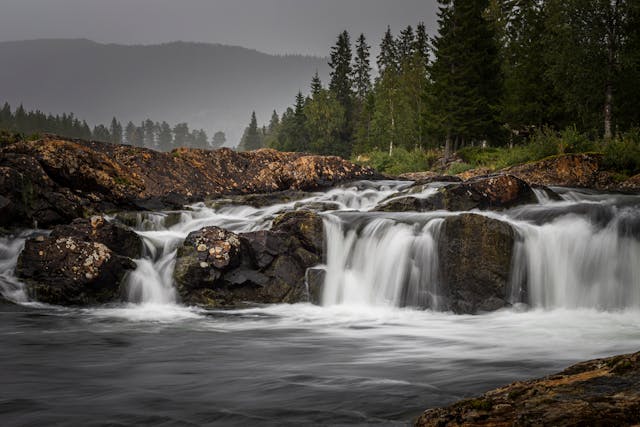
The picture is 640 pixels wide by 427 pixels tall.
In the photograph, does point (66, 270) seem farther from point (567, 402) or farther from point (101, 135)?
point (101, 135)

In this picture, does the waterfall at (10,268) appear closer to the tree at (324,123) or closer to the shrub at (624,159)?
the shrub at (624,159)

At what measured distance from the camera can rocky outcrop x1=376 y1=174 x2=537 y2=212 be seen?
42.3 ft

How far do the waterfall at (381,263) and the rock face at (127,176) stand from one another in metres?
7.43

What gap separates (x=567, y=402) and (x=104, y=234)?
10295 millimetres

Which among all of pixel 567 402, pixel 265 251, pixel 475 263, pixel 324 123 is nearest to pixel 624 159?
pixel 475 263

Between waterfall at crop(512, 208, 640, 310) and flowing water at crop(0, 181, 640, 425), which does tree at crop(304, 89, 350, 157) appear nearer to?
flowing water at crop(0, 181, 640, 425)

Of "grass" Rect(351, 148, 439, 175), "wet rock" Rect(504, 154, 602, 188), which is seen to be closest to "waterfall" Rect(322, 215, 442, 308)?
"wet rock" Rect(504, 154, 602, 188)

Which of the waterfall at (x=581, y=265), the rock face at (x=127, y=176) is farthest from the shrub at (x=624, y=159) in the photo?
the rock face at (x=127, y=176)

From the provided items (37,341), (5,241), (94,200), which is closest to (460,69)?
(94,200)

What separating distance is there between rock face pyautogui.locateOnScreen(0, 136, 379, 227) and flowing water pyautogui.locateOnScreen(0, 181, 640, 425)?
1305 mm

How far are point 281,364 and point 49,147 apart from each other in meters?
12.0

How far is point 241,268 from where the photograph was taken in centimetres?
1067

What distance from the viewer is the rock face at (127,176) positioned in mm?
13148

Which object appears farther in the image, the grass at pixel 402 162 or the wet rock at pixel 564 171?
the grass at pixel 402 162
